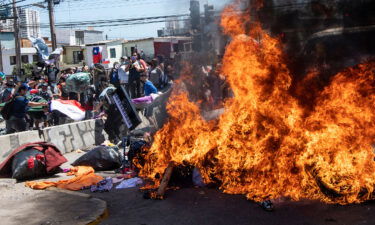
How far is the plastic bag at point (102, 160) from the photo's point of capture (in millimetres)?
8117

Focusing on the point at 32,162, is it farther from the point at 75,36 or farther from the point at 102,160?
the point at 75,36

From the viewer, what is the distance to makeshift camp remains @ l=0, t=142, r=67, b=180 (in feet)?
24.8

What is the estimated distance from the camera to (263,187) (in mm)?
5797

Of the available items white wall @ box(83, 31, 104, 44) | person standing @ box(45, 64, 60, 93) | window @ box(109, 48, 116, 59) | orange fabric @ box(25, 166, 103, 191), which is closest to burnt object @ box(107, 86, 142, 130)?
orange fabric @ box(25, 166, 103, 191)

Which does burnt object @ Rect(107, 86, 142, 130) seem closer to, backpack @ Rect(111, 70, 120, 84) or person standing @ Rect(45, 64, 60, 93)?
backpack @ Rect(111, 70, 120, 84)

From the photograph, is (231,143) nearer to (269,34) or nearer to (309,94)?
(309,94)

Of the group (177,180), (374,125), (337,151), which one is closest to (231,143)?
(177,180)

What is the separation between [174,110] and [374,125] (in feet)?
11.4

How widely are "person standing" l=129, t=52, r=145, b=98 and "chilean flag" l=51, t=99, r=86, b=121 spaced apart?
238cm

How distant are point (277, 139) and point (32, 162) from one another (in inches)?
178

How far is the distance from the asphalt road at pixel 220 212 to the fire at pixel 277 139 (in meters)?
0.23

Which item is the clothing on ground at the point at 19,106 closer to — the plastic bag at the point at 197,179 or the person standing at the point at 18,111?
the person standing at the point at 18,111

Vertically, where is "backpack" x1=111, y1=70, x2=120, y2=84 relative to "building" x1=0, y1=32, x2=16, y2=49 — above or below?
below

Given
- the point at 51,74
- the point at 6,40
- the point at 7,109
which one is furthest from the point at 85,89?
the point at 6,40
